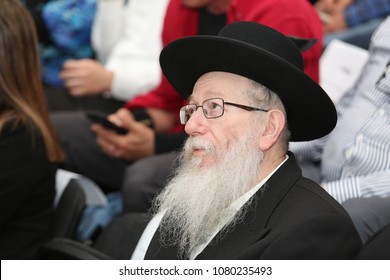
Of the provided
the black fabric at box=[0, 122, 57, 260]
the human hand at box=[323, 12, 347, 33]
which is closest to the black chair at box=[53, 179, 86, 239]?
the black fabric at box=[0, 122, 57, 260]

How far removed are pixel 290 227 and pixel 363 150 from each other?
1082 mm

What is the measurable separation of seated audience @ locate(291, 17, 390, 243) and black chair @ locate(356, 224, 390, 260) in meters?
0.42

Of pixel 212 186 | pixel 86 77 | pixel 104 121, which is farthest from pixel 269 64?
pixel 86 77

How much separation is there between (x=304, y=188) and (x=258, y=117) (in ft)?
0.88

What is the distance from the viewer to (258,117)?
91.0 inches

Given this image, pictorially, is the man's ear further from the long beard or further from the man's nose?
the man's nose

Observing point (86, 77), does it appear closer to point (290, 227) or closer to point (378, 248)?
point (290, 227)

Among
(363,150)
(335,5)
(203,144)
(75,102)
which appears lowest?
(75,102)

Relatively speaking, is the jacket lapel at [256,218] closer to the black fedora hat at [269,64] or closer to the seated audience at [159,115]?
the black fedora hat at [269,64]

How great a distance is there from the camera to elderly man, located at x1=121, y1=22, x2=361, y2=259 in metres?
2.21

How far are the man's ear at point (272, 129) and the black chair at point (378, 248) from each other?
1.45 feet

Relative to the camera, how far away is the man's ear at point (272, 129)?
2.31 m

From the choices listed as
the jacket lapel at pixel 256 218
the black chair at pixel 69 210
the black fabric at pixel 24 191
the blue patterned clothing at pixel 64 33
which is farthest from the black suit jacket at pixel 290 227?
the blue patterned clothing at pixel 64 33

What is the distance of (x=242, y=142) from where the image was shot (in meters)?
2.32
